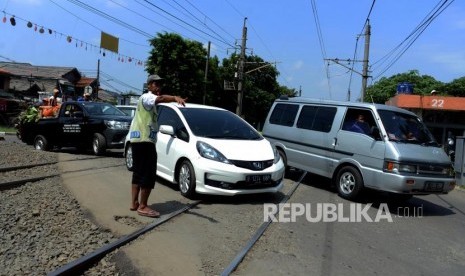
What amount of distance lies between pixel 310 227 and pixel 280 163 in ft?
5.90

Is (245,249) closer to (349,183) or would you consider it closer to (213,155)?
(213,155)

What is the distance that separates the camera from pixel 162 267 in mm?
4969

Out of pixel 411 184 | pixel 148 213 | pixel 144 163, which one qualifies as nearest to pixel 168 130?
pixel 144 163

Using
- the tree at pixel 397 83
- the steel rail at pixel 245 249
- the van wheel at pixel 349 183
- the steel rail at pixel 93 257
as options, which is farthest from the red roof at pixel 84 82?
the steel rail at pixel 93 257

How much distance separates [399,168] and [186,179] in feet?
12.5

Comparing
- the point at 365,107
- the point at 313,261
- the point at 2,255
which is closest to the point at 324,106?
the point at 365,107

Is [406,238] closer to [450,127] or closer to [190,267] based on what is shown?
[190,267]

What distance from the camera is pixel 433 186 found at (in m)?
8.95

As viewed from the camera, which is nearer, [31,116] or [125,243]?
[125,243]

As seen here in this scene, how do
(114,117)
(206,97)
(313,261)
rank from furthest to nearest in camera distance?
(206,97)
(114,117)
(313,261)

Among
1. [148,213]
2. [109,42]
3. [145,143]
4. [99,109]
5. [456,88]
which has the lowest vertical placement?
[148,213]

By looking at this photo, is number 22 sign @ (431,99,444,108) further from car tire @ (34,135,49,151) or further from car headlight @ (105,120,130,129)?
car tire @ (34,135,49,151)

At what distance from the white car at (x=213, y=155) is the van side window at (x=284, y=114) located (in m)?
2.52

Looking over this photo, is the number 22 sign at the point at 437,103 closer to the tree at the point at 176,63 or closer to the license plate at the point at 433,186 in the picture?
the license plate at the point at 433,186
